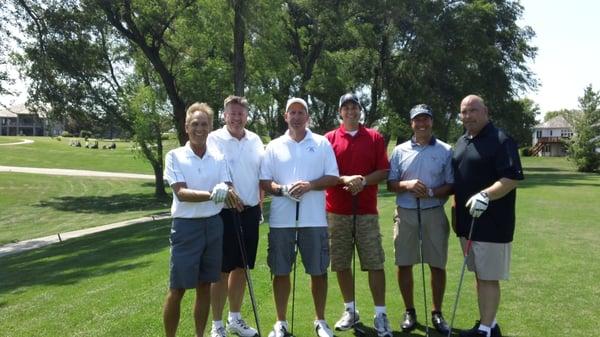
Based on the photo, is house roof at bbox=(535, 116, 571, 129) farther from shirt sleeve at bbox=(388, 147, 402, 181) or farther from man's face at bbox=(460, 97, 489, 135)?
man's face at bbox=(460, 97, 489, 135)

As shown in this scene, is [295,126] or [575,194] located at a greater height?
[295,126]

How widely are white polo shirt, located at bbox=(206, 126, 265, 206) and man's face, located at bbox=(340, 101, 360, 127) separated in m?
0.94

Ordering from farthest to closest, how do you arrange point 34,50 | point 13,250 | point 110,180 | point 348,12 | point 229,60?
point 110,180 → point 348,12 → point 229,60 → point 34,50 → point 13,250

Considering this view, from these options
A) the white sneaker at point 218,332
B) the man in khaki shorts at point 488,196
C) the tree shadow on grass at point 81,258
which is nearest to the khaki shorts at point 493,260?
the man in khaki shorts at point 488,196

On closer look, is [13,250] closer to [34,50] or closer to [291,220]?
[34,50]

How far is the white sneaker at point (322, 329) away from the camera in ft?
17.1

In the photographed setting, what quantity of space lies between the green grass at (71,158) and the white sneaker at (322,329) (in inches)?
1708

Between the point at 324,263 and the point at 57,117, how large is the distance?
24392mm

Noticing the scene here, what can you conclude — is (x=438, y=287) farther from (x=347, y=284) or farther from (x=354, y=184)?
(x=354, y=184)

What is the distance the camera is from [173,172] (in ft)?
15.6

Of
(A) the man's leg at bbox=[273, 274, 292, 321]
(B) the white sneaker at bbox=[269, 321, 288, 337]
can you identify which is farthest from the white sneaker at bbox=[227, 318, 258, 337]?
(A) the man's leg at bbox=[273, 274, 292, 321]

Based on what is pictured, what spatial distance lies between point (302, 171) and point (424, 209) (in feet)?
4.73

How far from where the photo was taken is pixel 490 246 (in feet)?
16.7

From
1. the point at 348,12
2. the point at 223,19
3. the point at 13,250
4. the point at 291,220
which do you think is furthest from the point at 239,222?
the point at 348,12
